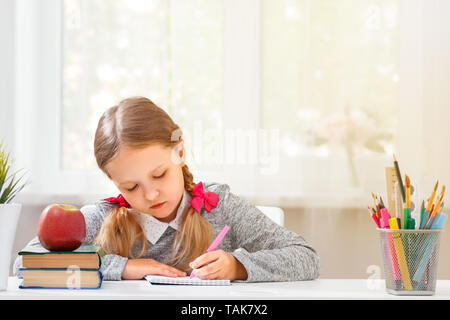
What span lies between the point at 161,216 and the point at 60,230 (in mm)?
357


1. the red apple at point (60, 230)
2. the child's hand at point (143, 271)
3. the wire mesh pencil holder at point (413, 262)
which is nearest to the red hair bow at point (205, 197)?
the child's hand at point (143, 271)

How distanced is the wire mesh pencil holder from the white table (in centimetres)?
2

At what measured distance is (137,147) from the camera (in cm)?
117

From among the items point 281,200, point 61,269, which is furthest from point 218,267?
point 281,200

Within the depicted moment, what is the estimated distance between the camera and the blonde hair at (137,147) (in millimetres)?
1188

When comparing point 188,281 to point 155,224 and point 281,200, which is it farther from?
point 281,200

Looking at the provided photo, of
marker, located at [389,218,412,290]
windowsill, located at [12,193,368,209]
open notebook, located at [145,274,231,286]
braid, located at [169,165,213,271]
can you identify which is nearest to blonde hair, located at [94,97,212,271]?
braid, located at [169,165,213,271]

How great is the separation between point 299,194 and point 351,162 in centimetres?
19

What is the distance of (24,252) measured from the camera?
885mm

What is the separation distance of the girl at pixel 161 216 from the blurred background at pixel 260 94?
1.85 feet

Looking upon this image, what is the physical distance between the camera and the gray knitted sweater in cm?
106

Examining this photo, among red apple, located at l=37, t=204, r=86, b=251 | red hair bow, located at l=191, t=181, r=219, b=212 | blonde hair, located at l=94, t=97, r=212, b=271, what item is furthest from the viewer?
red hair bow, located at l=191, t=181, r=219, b=212

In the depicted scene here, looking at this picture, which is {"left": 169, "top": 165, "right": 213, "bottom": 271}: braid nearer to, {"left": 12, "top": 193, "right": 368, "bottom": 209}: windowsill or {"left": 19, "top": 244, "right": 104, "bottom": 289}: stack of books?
{"left": 19, "top": 244, "right": 104, "bottom": 289}: stack of books
